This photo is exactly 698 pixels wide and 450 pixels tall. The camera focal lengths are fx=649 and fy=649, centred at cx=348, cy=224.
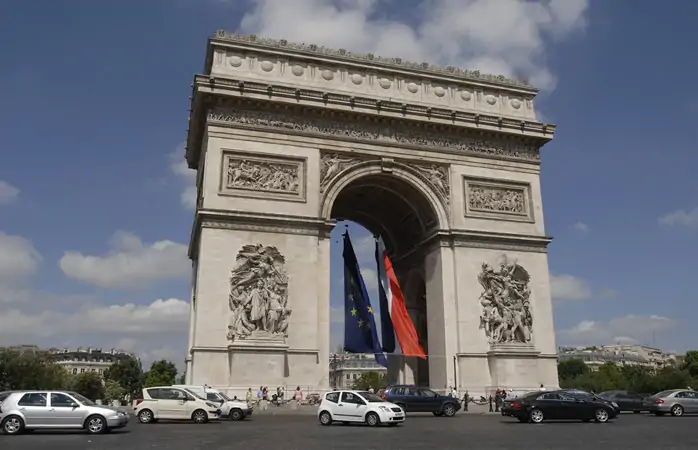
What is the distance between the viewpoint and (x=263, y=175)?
93.2 ft

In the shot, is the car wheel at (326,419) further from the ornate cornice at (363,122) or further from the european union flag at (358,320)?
the ornate cornice at (363,122)

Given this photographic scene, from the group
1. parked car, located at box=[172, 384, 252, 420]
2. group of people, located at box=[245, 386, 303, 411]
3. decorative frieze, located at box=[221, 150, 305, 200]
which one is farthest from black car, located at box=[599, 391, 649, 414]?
parked car, located at box=[172, 384, 252, 420]

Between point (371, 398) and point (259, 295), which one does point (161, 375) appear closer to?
point (259, 295)

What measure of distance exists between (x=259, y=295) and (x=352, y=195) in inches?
382

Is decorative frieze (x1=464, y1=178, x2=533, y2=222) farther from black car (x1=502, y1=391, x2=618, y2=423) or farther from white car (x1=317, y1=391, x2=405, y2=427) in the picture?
white car (x1=317, y1=391, x2=405, y2=427)

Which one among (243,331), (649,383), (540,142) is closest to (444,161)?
(540,142)

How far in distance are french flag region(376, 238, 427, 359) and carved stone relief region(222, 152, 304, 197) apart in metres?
6.55

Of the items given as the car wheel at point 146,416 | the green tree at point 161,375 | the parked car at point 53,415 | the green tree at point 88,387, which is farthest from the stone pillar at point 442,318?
the green tree at point 88,387

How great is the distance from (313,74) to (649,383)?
55.4 meters

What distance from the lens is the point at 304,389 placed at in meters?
25.9

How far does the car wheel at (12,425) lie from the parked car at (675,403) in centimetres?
2295

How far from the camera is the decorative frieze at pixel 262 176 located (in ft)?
91.3

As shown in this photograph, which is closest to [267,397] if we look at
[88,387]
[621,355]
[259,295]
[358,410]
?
[259,295]

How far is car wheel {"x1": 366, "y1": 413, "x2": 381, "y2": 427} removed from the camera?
61.8ft
